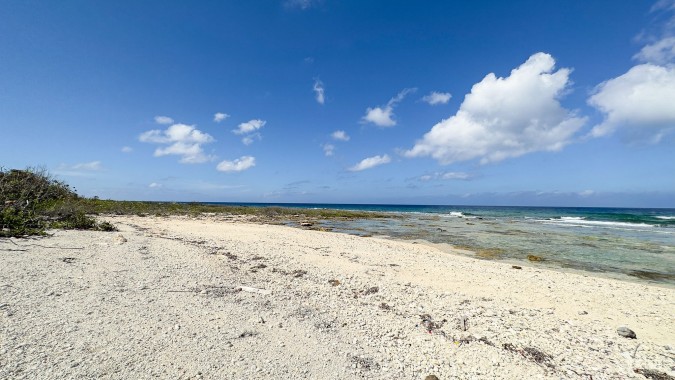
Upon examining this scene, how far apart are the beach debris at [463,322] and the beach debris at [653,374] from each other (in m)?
2.69

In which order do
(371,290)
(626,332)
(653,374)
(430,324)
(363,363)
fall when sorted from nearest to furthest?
(363,363)
(653,374)
(430,324)
(626,332)
(371,290)

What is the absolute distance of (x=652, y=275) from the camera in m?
13.6

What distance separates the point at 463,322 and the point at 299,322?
11.6 feet

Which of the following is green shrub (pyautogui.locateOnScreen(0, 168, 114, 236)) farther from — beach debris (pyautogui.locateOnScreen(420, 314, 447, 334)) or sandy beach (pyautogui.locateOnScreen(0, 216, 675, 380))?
beach debris (pyautogui.locateOnScreen(420, 314, 447, 334))

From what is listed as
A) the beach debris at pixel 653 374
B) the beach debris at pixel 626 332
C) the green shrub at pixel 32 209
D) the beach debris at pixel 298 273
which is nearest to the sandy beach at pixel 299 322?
the beach debris at pixel 653 374

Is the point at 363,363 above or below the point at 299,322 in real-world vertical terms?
below

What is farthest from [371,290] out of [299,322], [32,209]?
[32,209]

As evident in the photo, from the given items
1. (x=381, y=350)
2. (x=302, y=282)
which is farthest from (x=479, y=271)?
(x=381, y=350)

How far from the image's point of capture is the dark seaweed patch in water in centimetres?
1305

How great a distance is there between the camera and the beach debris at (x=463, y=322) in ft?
21.2

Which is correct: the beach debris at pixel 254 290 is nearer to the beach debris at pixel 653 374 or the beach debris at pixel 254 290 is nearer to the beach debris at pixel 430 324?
the beach debris at pixel 430 324

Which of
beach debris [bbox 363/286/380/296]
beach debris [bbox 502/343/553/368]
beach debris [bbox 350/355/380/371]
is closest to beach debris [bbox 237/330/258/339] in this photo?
beach debris [bbox 350/355/380/371]

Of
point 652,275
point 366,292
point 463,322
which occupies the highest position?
point 366,292

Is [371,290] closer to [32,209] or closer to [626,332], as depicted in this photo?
[626,332]
